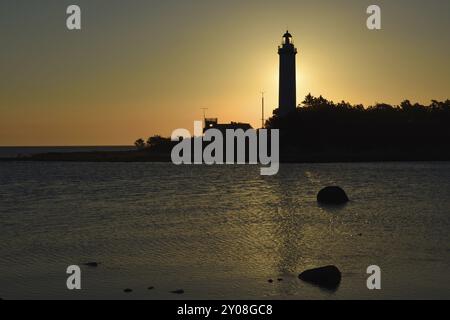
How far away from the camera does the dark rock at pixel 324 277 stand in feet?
57.1

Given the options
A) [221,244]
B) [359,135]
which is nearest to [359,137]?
[359,135]

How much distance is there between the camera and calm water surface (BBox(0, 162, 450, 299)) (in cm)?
1752

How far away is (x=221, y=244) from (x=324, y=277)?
783 centimetres

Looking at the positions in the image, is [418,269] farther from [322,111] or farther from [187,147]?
[187,147]

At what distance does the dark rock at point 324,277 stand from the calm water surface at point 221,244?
0.31 metres

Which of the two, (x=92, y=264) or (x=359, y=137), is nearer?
(x=92, y=264)

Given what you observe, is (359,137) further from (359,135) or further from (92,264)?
(92,264)

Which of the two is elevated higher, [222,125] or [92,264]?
[222,125]

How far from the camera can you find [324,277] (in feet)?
57.6

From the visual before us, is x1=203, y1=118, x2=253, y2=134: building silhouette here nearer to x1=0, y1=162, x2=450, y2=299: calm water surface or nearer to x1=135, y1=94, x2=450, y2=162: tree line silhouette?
x1=135, y1=94, x2=450, y2=162: tree line silhouette

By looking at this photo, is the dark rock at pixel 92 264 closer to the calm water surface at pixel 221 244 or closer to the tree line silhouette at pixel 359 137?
the calm water surface at pixel 221 244

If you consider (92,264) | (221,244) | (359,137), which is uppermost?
(359,137)

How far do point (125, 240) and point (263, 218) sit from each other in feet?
35.0

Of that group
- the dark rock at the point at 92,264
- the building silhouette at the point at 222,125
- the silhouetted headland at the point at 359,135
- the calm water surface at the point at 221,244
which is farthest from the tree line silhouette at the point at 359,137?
the dark rock at the point at 92,264
